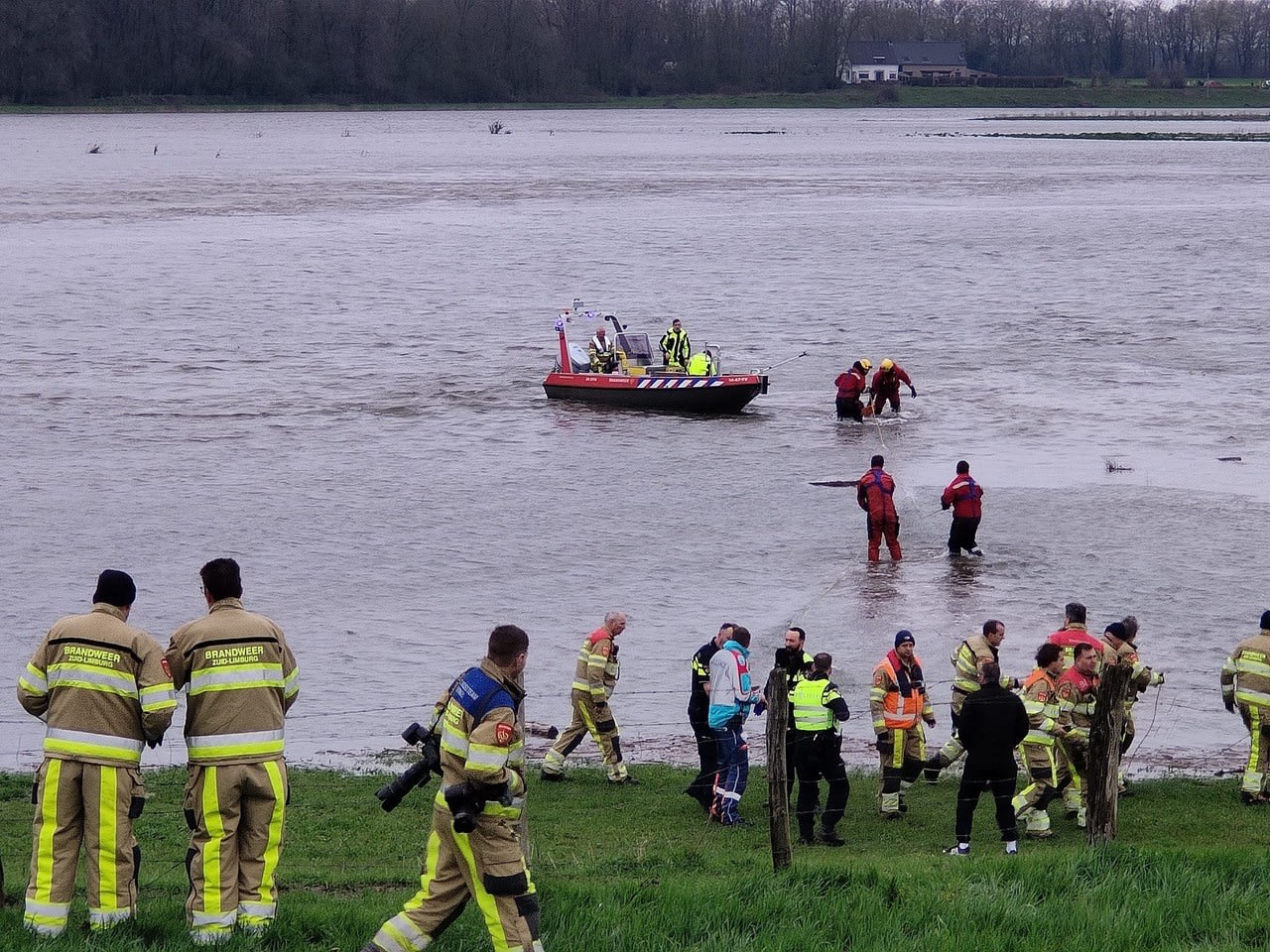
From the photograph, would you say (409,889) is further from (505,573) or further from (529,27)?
(529,27)

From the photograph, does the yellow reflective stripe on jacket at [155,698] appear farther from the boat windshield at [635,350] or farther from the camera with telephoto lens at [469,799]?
the boat windshield at [635,350]

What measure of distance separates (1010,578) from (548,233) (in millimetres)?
52339

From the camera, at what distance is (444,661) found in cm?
1655

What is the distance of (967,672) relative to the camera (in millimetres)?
12031

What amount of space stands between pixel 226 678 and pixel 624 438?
946 inches

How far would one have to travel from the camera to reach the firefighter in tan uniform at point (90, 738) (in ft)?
23.5

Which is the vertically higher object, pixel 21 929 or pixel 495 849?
pixel 495 849

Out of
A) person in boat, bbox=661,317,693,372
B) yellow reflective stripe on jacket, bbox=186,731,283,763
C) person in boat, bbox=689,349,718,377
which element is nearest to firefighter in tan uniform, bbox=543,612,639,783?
yellow reflective stripe on jacket, bbox=186,731,283,763

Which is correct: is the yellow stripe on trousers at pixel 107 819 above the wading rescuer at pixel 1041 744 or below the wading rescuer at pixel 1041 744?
above

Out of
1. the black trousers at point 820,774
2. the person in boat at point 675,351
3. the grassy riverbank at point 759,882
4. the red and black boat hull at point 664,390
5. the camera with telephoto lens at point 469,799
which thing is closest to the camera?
the camera with telephoto lens at point 469,799

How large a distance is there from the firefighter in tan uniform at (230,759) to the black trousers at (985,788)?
4.76 metres

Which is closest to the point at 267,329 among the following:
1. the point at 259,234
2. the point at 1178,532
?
the point at 259,234

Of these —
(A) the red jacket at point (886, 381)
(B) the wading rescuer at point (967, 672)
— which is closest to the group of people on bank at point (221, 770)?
(B) the wading rescuer at point (967, 672)

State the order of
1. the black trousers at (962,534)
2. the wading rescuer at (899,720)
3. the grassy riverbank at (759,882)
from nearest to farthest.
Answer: the grassy riverbank at (759,882), the wading rescuer at (899,720), the black trousers at (962,534)
